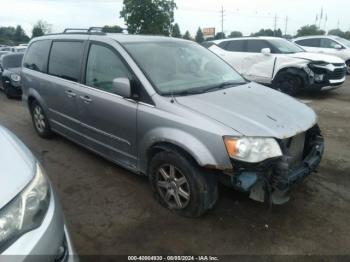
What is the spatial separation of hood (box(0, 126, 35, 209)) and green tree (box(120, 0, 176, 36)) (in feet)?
94.6

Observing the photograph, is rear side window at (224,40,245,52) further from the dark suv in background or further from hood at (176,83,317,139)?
hood at (176,83,317,139)

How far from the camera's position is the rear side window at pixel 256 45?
32.6 feet

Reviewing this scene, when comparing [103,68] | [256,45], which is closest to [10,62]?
[256,45]

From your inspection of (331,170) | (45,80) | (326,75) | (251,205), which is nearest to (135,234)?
(251,205)

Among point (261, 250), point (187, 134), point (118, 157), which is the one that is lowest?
point (261, 250)

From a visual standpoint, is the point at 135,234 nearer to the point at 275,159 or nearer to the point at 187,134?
the point at 187,134

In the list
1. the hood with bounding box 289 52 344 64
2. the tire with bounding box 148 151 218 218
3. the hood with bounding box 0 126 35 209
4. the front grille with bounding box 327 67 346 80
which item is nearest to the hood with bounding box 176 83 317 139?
the tire with bounding box 148 151 218 218

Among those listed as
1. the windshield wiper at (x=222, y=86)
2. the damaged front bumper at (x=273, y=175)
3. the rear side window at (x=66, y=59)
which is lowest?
the damaged front bumper at (x=273, y=175)

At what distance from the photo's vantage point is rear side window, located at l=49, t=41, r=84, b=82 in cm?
441

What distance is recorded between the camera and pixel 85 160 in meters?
4.82

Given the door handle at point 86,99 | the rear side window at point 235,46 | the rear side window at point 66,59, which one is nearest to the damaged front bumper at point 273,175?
the door handle at point 86,99

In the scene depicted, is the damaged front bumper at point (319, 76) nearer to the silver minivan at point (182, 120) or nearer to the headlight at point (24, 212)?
the silver minivan at point (182, 120)

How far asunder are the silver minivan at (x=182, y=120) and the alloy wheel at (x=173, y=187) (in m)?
0.01

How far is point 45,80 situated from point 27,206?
3735mm
